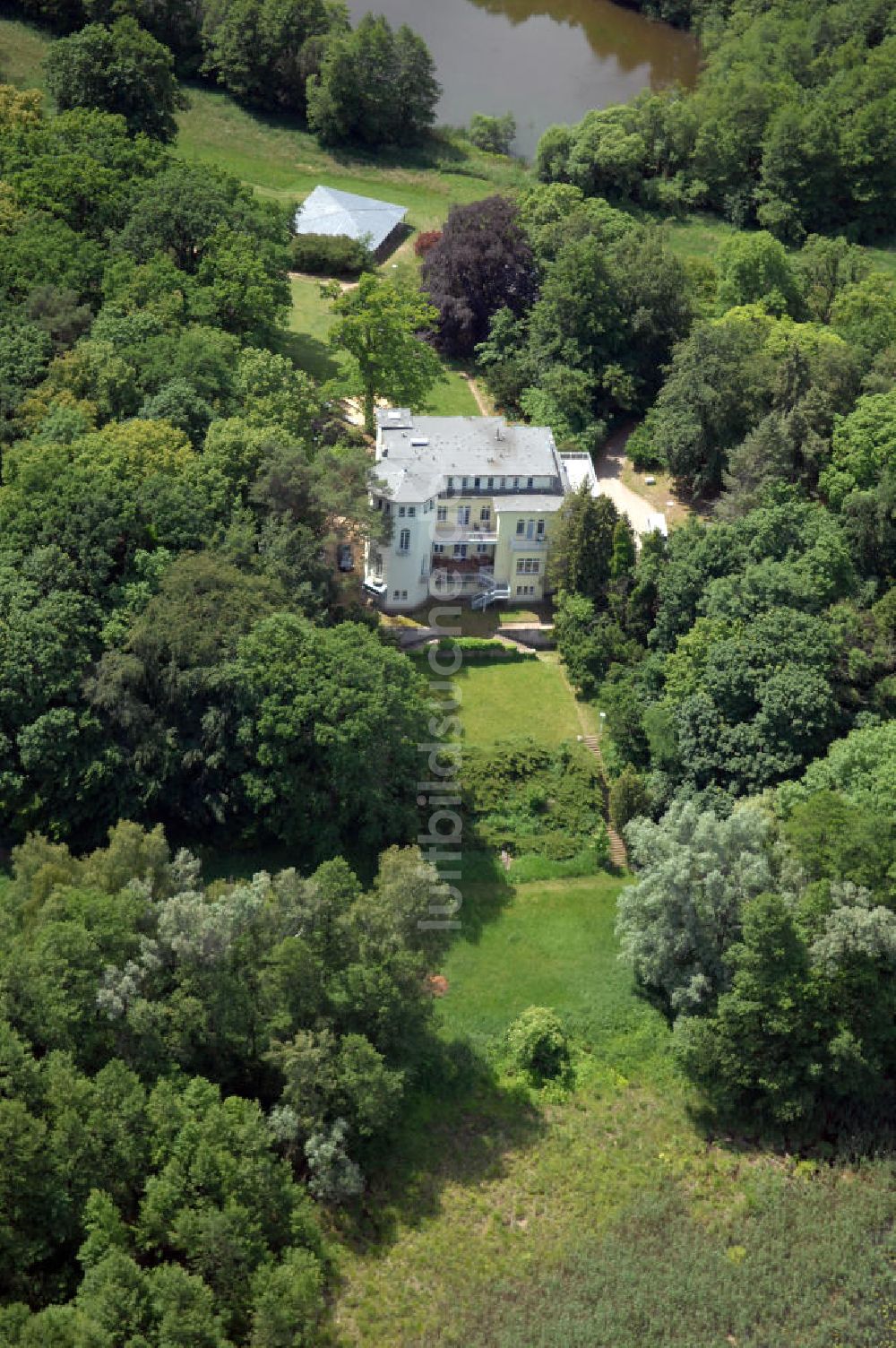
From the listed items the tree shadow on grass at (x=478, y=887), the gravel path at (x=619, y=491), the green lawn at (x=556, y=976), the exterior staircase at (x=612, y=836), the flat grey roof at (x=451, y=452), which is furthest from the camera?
the gravel path at (x=619, y=491)

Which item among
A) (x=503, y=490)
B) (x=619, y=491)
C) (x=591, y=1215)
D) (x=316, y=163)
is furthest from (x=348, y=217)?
(x=591, y=1215)

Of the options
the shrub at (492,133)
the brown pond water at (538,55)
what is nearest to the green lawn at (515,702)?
the shrub at (492,133)

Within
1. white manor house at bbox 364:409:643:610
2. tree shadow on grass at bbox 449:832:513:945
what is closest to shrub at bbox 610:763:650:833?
tree shadow on grass at bbox 449:832:513:945

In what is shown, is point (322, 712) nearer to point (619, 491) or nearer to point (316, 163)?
point (619, 491)

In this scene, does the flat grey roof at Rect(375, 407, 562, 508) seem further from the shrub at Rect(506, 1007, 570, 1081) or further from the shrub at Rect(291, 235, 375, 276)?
the shrub at Rect(506, 1007, 570, 1081)

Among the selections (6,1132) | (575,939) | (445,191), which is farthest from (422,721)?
(445,191)

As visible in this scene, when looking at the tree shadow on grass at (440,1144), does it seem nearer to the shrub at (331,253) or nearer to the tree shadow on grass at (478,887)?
the tree shadow on grass at (478,887)

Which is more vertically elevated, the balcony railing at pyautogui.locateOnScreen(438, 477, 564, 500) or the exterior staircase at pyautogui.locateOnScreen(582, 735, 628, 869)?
the balcony railing at pyautogui.locateOnScreen(438, 477, 564, 500)
